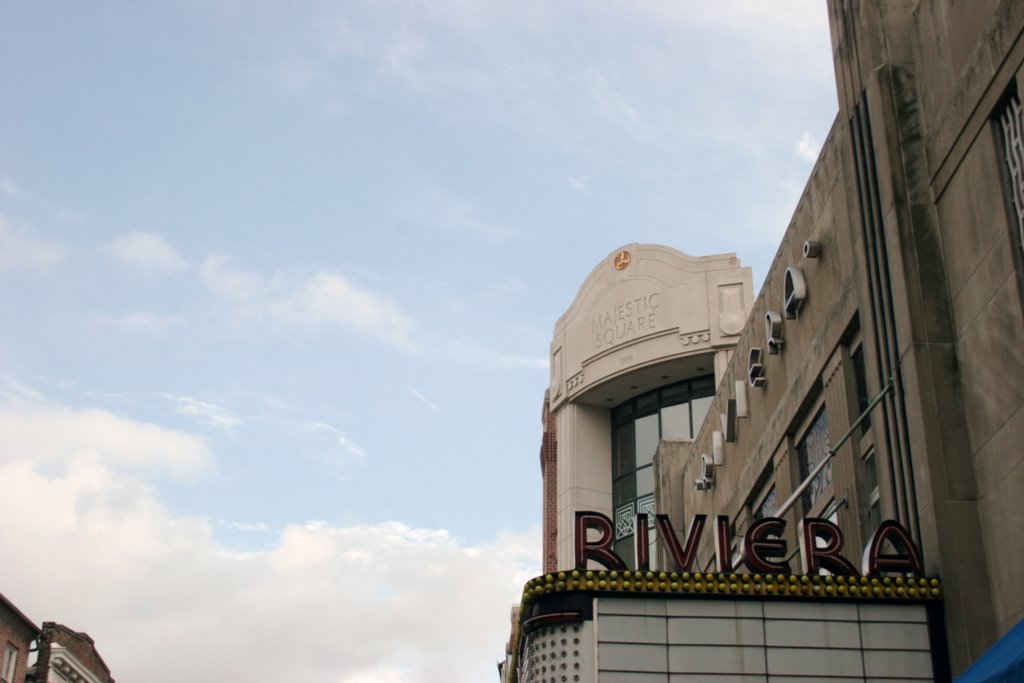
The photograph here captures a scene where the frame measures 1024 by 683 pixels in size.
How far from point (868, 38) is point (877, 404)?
579 cm

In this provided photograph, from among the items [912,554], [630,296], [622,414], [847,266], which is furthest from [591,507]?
[912,554]

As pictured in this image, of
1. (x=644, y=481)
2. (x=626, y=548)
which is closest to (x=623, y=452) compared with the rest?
(x=644, y=481)

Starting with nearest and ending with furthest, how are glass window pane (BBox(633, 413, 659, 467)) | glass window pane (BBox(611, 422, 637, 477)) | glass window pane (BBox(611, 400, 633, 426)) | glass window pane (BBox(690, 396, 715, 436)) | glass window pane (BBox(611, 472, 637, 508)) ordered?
glass window pane (BBox(690, 396, 715, 436)), glass window pane (BBox(611, 472, 637, 508)), glass window pane (BBox(633, 413, 659, 467)), glass window pane (BBox(611, 422, 637, 477)), glass window pane (BBox(611, 400, 633, 426))

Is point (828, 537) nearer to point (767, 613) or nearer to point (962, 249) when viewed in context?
point (767, 613)

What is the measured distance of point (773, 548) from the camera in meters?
19.0

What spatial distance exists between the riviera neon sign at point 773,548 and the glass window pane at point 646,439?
37.8m

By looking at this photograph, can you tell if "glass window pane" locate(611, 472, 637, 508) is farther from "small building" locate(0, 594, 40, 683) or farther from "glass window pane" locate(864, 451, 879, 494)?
"glass window pane" locate(864, 451, 879, 494)

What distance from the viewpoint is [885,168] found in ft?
65.8

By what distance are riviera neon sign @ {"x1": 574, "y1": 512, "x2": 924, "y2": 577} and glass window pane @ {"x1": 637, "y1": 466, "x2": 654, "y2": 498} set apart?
3694cm

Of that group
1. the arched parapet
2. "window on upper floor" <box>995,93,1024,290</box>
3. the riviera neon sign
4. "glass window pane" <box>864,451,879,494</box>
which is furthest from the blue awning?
the arched parapet

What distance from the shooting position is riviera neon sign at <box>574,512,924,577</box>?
18.2 metres

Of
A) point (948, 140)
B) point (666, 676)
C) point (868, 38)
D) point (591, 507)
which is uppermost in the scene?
point (591, 507)

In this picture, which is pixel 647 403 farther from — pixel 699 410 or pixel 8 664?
pixel 8 664

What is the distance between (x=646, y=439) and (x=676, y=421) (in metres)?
1.66
